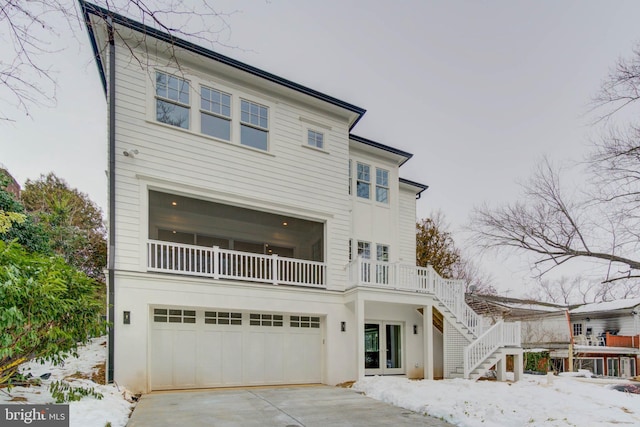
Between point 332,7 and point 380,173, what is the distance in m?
8.68

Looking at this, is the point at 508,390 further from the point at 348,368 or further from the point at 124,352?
the point at 124,352

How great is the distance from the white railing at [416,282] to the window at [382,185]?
106 inches

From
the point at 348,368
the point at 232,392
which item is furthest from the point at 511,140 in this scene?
the point at 232,392

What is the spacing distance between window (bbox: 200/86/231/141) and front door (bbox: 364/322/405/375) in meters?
7.60

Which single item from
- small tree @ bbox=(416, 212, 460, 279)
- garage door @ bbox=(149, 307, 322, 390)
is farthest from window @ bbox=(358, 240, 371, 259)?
small tree @ bbox=(416, 212, 460, 279)

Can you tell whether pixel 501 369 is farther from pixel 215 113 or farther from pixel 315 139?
pixel 215 113

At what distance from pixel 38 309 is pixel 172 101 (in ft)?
21.3

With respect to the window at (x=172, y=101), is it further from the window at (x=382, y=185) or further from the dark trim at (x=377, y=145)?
the window at (x=382, y=185)

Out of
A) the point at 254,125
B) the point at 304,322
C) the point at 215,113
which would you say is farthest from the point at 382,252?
the point at 215,113

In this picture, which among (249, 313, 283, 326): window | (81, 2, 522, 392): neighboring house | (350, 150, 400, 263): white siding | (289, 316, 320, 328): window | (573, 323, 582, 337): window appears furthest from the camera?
(573, 323, 582, 337): window

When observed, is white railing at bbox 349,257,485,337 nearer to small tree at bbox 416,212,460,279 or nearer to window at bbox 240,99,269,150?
window at bbox 240,99,269,150

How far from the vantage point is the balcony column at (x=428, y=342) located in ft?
39.0

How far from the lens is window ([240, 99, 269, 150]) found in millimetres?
11281

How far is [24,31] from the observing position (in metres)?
3.33
